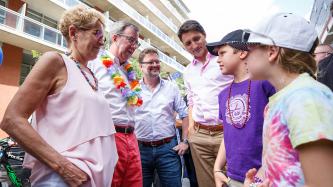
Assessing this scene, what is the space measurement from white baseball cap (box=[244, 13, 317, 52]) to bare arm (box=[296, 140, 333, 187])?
474 mm

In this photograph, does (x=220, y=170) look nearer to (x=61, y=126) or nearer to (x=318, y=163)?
(x=61, y=126)

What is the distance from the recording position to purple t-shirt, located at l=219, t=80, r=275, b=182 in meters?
2.14

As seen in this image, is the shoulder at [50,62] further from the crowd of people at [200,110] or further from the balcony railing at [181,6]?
the balcony railing at [181,6]

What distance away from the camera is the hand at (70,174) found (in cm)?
163

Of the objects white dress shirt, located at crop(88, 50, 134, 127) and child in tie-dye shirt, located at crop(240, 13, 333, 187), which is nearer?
child in tie-dye shirt, located at crop(240, 13, 333, 187)

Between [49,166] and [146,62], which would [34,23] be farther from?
[49,166]

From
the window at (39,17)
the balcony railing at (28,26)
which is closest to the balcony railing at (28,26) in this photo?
the balcony railing at (28,26)

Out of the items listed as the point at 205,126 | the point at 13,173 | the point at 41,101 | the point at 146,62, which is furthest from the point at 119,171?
the point at 13,173

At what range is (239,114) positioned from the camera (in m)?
2.29

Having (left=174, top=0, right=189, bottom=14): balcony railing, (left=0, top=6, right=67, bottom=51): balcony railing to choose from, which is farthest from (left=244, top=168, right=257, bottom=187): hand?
(left=174, top=0, right=189, bottom=14): balcony railing

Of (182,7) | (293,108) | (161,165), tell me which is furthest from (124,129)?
(182,7)

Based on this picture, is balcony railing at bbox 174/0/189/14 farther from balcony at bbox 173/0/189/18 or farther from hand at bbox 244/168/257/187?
hand at bbox 244/168/257/187

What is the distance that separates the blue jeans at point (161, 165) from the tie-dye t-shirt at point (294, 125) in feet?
8.08

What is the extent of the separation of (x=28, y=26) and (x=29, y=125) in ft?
48.5
